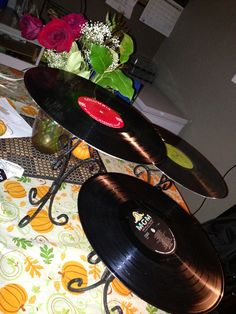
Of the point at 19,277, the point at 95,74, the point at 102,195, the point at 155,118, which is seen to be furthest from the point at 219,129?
the point at 19,277

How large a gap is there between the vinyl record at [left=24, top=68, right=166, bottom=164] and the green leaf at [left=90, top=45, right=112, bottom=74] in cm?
8

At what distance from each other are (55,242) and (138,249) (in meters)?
0.22

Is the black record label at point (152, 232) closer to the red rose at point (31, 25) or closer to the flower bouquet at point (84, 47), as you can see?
the flower bouquet at point (84, 47)

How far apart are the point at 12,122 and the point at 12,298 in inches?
21.2

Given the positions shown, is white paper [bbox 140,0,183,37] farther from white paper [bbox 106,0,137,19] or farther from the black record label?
the black record label

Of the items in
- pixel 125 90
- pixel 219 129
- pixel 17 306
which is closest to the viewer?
pixel 17 306

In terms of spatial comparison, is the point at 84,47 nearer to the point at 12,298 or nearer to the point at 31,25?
the point at 31,25

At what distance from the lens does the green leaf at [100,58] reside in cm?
69

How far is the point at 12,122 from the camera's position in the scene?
864 mm

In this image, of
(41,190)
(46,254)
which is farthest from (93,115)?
(46,254)

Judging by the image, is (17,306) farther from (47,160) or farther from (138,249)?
(47,160)

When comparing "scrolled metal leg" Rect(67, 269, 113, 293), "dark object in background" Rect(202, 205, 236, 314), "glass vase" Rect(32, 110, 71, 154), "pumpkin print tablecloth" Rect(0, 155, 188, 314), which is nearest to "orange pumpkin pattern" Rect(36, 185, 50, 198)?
"pumpkin print tablecloth" Rect(0, 155, 188, 314)

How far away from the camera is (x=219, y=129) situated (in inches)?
81.0

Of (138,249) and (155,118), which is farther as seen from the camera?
(155,118)
